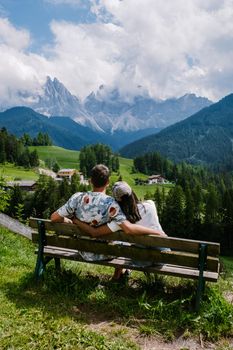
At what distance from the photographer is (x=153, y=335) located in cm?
734

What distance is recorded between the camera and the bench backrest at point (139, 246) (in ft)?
26.8

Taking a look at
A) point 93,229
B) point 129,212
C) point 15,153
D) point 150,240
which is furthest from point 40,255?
point 15,153

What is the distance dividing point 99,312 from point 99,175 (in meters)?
2.97

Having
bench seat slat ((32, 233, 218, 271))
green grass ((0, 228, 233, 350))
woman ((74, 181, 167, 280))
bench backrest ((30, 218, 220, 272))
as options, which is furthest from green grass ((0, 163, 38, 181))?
woman ((74, 181, 167, 280))

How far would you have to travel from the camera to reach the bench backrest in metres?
8.17

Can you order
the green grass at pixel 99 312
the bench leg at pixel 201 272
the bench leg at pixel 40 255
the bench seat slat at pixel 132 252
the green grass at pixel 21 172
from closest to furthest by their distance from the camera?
the green grass at pixel 99 312 → the bench leg at pixel 201 272 → the bench seat slat at pixel 132 252 → the bench leg at pixel 40 255 → the green grass at pixel 21 172

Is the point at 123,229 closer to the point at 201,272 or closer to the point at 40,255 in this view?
the point at 201,272

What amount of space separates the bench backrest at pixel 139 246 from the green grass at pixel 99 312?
2.52ft

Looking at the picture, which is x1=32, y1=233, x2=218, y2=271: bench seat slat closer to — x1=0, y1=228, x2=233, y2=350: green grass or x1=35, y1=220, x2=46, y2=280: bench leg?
x1=35, y1=220, x2=46, y2=280: bench leg

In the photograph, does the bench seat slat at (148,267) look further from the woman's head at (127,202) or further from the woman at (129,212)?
the woman's head at (127,202)

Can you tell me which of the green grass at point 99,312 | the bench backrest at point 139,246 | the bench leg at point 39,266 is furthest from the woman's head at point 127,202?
the bench leg at point 39,266

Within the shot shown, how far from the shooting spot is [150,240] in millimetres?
8453

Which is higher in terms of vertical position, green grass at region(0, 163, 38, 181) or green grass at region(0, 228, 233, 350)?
green grass at region(0, 228, 233, 350)

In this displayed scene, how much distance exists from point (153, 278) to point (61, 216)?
2765 millimetres
